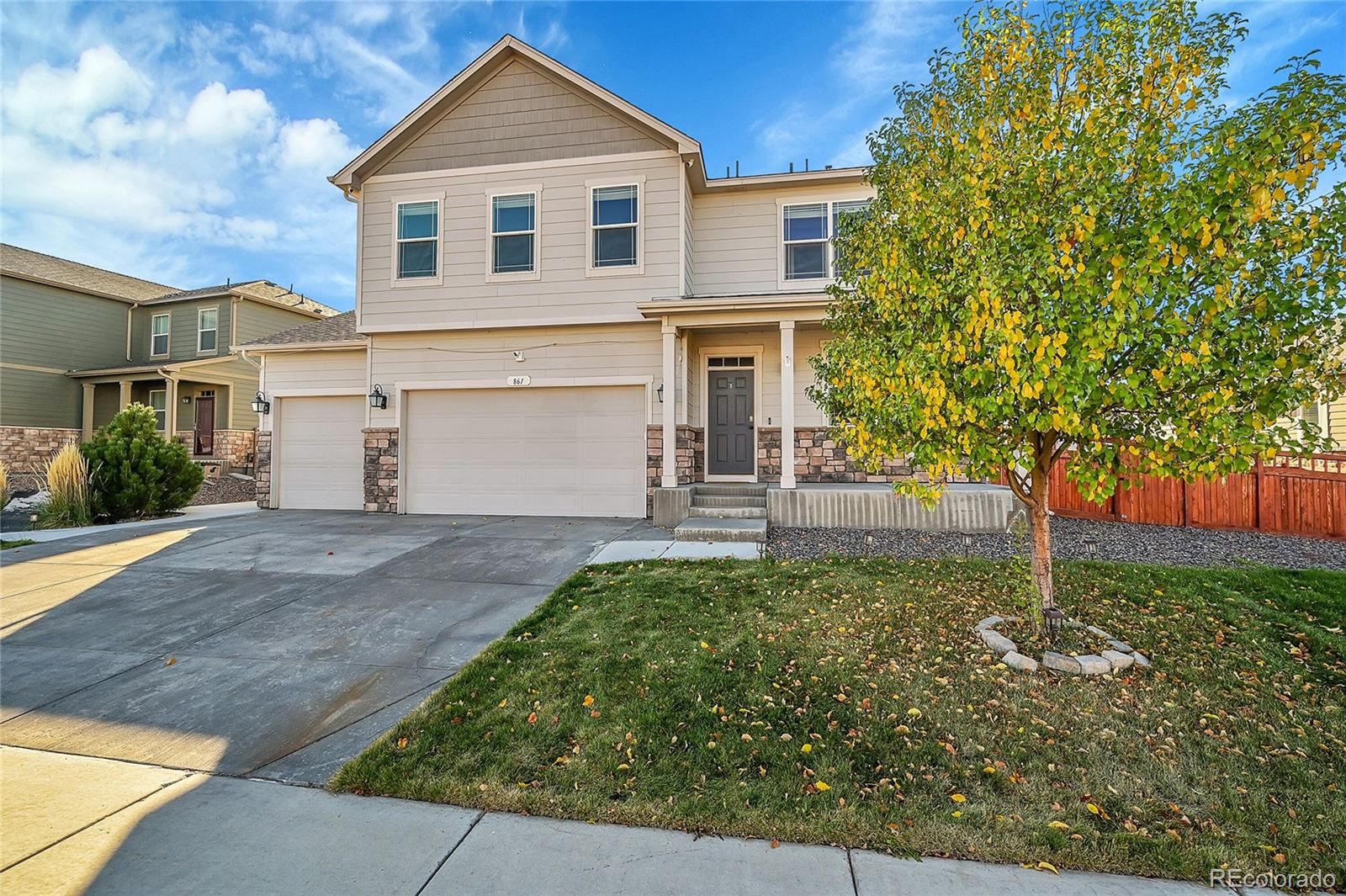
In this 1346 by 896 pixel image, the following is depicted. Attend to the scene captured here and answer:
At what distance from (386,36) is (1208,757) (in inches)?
531

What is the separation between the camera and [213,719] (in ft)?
10.4

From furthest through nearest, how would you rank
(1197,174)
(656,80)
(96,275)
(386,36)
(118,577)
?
1. (96,275)
2. (656,80)
3. (386,36)
4. (118,577)
5. (1197,174)

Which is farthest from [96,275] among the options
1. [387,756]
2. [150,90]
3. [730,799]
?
[730,799]

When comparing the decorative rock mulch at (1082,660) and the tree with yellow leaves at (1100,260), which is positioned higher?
the tree with yellow leaves at (1100,260)

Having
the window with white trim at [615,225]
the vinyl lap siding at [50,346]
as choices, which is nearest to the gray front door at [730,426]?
the window with white trim at [615,225]

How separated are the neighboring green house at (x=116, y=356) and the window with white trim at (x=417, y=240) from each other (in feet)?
31.8

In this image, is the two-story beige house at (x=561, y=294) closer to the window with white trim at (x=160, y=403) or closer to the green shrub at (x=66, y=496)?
the green shrub at (x=66, y=496)

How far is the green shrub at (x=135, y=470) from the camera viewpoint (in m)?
9.49

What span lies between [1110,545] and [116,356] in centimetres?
2674

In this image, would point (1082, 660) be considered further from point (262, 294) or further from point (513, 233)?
point (262, 294)

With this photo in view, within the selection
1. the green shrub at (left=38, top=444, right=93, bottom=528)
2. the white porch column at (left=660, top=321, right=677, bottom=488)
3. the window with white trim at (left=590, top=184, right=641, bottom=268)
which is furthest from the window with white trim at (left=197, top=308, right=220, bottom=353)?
the white porch column at (left=660, top=321, right=677, bottom=488)

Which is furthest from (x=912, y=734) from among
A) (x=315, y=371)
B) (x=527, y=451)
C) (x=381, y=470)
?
(x=315, y=371)

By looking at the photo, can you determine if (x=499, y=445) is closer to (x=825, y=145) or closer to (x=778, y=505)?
(x=778, y=505)

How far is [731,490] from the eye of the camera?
8.80 m
